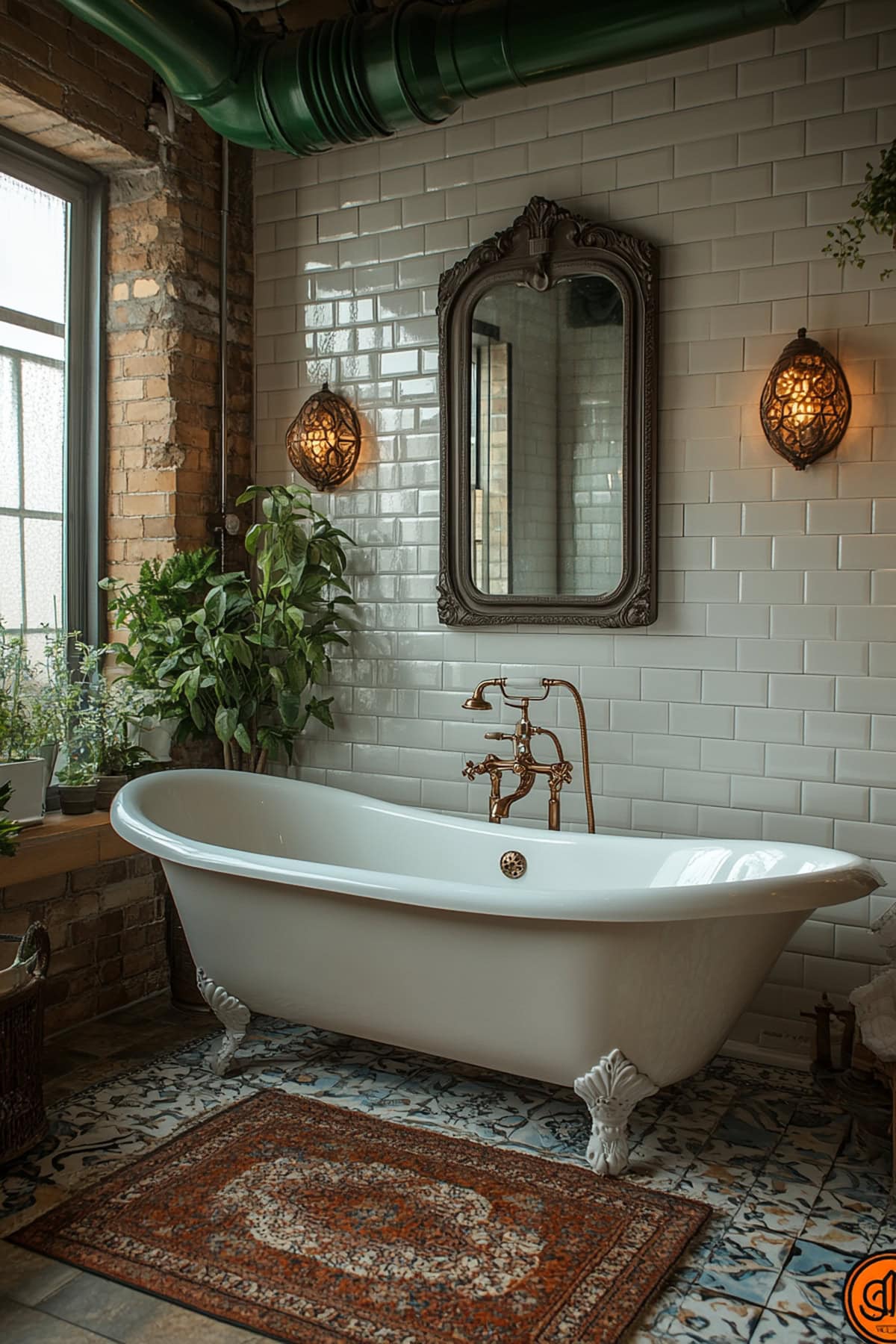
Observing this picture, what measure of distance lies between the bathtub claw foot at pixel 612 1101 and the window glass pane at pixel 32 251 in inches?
115

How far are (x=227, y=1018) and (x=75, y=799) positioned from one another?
90cm

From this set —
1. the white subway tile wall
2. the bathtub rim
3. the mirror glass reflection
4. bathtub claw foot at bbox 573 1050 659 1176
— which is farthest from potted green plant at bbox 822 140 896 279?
bathtub claw foot at bbox 573 1050 659 1176

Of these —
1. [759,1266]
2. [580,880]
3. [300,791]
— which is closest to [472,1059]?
[580,880]

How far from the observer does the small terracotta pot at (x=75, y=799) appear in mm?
3455

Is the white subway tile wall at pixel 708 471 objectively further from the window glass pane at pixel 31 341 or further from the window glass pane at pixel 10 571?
the window glass pane at pixel 10 571

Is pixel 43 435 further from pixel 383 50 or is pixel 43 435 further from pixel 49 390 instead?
pixel 383 50

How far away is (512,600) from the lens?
3572mm

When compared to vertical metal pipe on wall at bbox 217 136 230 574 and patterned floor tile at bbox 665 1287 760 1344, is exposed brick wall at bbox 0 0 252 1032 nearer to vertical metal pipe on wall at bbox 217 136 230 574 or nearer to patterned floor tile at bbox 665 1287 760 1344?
vertical metal pipe on wall at bbox 217 136 230 574

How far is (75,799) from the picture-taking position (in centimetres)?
346

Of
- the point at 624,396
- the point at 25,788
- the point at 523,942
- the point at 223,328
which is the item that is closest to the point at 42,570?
the point at 25,788

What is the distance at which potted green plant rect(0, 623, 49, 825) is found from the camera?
10.5ft

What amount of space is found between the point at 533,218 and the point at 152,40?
127 cm

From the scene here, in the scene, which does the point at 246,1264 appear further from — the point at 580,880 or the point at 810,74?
the point at 810,74

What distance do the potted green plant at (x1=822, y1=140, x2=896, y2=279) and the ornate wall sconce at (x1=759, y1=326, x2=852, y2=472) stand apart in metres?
0.23
